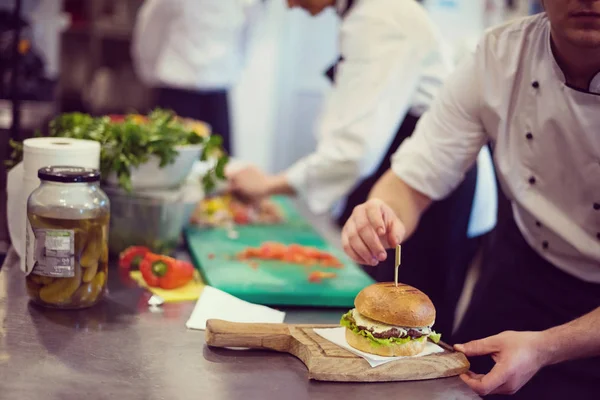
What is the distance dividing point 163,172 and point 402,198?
24.2 inches

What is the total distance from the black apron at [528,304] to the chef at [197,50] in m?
3.19

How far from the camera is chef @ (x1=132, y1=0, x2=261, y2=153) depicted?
480 centimetres

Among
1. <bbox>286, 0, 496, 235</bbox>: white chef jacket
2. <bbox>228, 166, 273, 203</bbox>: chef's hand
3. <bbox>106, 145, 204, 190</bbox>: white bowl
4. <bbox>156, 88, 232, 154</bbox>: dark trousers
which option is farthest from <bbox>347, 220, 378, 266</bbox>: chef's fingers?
<bbox>156, 88, 232, 154</bbox>: dark trousers

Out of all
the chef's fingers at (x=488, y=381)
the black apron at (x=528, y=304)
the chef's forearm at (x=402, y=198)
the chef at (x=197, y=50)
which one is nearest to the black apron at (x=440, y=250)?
the black apron at (x=528, y=304)

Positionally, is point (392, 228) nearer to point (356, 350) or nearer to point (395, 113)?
point (356, 350)

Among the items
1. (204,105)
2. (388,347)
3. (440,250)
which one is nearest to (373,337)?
(388,347)

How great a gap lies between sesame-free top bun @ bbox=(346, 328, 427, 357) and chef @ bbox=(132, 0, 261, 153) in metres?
3.67

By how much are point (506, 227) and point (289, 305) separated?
554mm

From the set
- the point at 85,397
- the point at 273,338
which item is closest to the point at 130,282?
the point at 273,338

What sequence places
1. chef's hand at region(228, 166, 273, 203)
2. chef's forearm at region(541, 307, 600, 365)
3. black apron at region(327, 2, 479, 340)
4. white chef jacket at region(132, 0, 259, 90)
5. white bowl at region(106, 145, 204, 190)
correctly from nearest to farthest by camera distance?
chef's forearm at region(541, 307, 600, 365) → white bowl at region(106, 145, 204, 190) → black apron at region(327, 2, 479, 340) → chef's hand at region(228, 166, 273, 203) → white chef jacket at region(132, 0, 259, 90)

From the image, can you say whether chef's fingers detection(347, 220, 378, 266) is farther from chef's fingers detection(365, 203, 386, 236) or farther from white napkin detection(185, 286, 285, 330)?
white napkin detection(185, 286, 285, 330)

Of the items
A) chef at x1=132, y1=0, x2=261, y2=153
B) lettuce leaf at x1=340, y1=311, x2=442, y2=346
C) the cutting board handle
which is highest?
lettuce leaf at x1=340, y1=311, x2=442, y2=346

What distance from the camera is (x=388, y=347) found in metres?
1.33

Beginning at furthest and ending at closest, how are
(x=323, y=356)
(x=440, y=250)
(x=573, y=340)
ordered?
(x=440, y=250)
(x=573, y=340)
(x=323, y=356)
